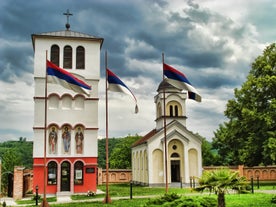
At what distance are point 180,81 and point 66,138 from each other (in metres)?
13.7

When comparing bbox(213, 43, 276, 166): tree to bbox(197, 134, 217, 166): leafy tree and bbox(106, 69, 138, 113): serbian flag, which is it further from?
bbox(197, 134, 217, 166): leafy tree

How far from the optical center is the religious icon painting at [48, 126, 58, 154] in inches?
1155

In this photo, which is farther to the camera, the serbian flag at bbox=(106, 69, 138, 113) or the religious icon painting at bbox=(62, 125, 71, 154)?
the religious icon painting at bbox=(62, 125, 71, 154)

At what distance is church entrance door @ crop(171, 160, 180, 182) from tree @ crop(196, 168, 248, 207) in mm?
28133

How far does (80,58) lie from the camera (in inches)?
1230

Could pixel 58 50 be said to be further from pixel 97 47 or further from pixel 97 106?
pixel 97 106

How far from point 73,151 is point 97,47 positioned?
377 inches

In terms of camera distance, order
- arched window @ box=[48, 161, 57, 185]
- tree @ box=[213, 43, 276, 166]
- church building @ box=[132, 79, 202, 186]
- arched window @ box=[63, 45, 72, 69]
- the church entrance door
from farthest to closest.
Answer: the church entrance door < church building @ box=[132, 79, 202, 186] < tree @ box=[213, 43, 276, 166] < arched window @ box=[63, 45, 72, 69] < arched window @ box=[48, 161, 57, 185]

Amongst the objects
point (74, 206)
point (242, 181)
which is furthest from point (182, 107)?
point (242, 181)

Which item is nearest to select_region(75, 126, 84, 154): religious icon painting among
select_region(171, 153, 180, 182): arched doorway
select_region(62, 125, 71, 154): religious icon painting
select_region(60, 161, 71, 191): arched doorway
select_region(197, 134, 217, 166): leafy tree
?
select_region(62, 125, 71, 154): religious icon painting

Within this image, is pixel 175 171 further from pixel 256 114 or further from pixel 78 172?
pixel 78 172

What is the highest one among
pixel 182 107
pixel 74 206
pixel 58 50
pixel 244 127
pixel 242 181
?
pixel 58 50

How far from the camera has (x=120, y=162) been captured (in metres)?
66.3

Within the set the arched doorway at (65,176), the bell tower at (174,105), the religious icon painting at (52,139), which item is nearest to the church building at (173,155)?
the bell tower at (174,105)
